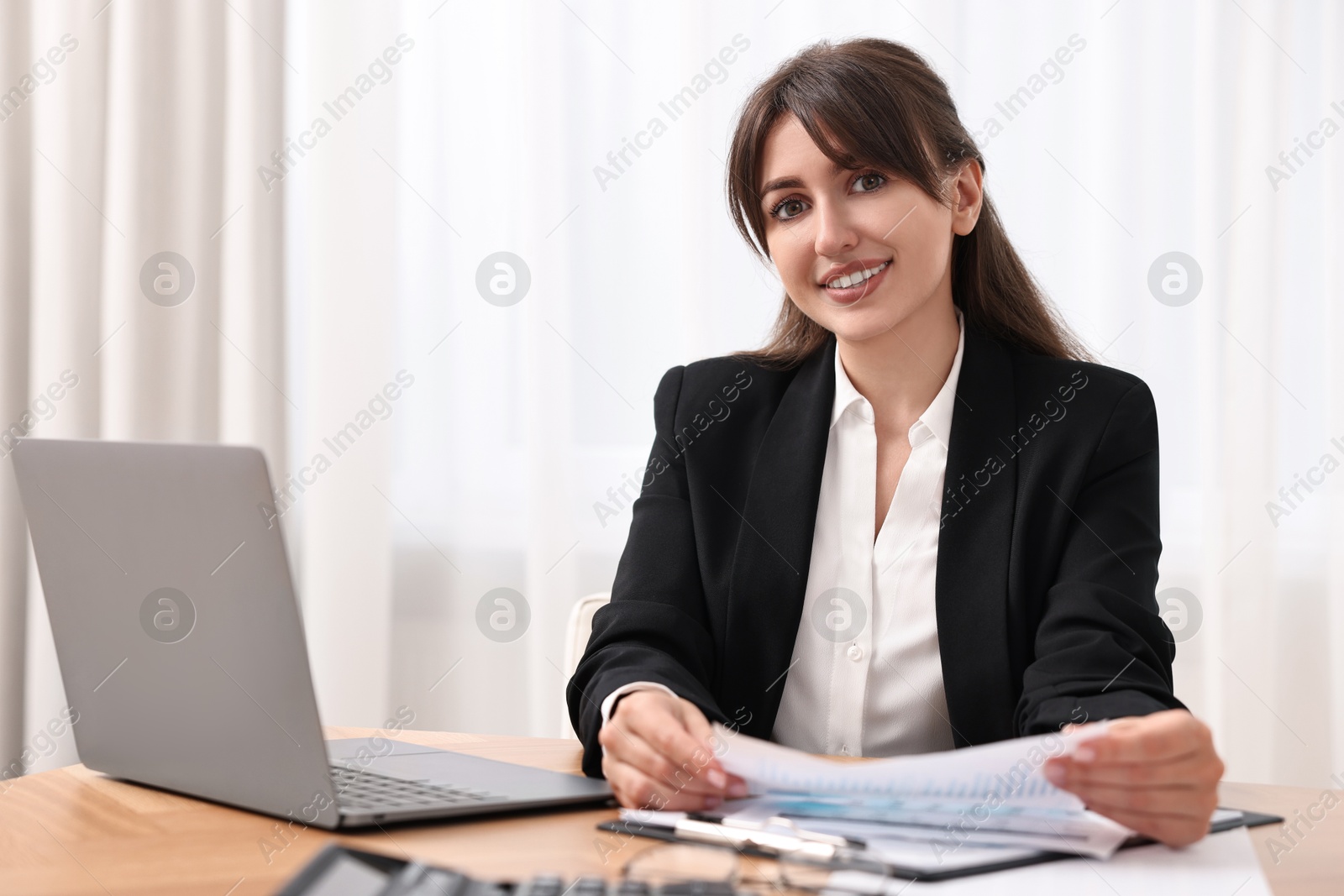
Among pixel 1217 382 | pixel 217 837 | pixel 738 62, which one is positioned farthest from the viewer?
pixel 738 62

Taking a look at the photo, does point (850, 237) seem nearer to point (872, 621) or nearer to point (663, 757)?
point (872, 621)

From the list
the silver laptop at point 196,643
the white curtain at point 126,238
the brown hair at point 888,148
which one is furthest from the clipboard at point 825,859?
the white curtain at point 126,238

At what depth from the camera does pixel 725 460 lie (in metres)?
1.52

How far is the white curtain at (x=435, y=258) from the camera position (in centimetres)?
246

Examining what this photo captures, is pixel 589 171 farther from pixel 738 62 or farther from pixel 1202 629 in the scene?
pixel 1202 629

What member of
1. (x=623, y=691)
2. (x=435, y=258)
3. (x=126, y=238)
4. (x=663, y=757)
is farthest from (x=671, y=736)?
(x=126, y=238)

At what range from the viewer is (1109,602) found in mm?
1202

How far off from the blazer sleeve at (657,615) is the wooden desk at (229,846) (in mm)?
203

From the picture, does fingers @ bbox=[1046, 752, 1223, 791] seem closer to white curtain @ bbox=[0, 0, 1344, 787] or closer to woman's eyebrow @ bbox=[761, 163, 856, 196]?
woman's eyebrow @ bbox=[761, 163, 856, 196]

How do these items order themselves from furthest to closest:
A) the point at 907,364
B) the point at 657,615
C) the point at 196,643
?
the point at 907,364, the point at 657,615, the point at 196,643

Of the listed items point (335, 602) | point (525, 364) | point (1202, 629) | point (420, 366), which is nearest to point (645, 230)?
point (525, 364)

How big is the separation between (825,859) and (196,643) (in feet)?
1.68

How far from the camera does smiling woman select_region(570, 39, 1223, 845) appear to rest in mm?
1299

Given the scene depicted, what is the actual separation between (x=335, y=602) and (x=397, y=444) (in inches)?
15.9
